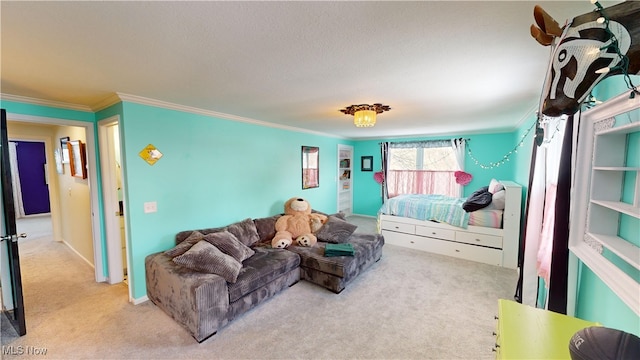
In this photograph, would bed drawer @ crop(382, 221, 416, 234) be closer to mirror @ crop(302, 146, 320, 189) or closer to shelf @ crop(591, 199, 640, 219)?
mirror @ crop(302, 146, 320, 189)

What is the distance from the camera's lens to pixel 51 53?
1.53 m

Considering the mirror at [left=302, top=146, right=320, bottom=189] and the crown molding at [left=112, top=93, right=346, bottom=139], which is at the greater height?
the crown molding at [left=112, top=93, right=346, bottom=139]

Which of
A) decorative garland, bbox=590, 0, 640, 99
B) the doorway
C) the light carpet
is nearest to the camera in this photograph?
decorative garland, bbox=590, 0, 640, 99

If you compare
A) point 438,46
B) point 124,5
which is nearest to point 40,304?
point 124,5

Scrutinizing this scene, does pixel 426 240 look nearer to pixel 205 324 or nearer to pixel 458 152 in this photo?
pixel 458 152

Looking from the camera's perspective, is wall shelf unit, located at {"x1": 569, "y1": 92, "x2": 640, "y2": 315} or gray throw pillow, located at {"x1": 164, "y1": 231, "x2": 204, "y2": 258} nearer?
wall shelf unit, located at {"x1": 569, "y1": 92, "x2": 640, "y2": 315}

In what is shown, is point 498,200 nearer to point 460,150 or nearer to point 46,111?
point 460,150

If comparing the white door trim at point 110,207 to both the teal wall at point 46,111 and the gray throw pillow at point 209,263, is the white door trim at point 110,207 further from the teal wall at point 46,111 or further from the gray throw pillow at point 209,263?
the gray throw pillow at point 209,263

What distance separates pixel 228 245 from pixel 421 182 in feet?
15.5

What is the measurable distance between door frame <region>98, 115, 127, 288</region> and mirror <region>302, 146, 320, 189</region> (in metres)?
2.98

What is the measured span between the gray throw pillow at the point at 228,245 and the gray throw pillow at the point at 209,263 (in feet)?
0.81

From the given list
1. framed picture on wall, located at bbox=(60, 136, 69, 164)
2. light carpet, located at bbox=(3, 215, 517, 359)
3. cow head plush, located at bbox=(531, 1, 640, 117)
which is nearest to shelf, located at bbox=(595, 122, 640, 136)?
cow head plush, located at bbox=(531, 1, 640, 117)

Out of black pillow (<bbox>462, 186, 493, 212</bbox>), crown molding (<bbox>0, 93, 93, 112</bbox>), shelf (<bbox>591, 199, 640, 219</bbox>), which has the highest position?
crown molding (<bbox>0, 93, 93, 112</bbox>)

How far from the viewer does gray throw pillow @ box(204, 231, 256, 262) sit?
8.97ft
